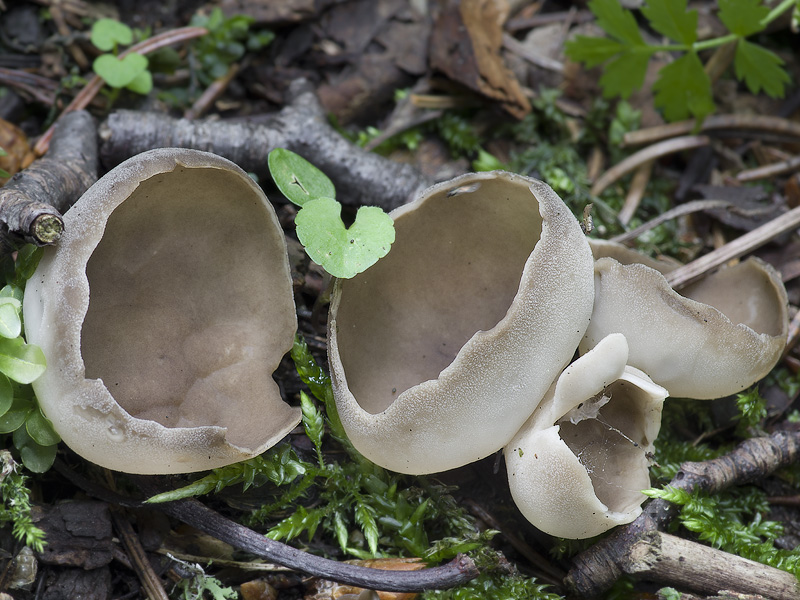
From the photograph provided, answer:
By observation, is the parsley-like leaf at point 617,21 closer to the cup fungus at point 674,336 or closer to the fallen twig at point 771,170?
the fallen twig at point 771,170

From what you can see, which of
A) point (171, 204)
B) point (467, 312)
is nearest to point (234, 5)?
point (171, 204)

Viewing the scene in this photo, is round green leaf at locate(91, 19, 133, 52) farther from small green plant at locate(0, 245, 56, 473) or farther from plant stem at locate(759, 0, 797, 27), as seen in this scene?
plant stem at locate(759, 0, 797, 27)

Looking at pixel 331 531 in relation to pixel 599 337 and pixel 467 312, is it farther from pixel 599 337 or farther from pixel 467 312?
pixel 599 337

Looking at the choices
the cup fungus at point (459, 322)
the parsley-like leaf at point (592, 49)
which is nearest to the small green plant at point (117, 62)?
the cup fungus at point (459, 322)

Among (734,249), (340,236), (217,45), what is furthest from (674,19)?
(217,45)

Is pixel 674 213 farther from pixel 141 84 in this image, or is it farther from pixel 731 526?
pixel 141 84
